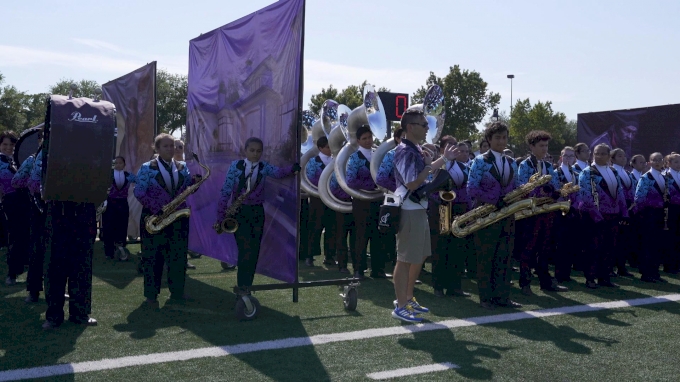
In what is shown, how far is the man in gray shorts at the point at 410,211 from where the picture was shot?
6617 millimetres

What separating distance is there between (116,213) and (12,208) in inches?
99.6

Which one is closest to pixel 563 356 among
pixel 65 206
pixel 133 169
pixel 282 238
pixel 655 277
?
pixel 282 238

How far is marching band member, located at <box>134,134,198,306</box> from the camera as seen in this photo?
7.72 m

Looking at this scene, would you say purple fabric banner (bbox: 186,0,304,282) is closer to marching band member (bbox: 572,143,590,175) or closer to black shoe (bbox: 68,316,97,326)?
black shoe (bbox: 68,316,97,326)

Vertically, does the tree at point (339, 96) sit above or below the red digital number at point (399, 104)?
above

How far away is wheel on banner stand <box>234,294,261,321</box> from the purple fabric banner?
694mm

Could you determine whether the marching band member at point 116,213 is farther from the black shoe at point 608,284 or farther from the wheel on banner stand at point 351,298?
the black shoe at point 608,284

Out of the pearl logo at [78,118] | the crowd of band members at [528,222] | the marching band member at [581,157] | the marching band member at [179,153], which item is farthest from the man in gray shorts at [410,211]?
the marching band member at [581,157]

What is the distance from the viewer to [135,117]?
1290cm

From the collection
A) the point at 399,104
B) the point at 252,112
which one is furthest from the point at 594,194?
the point at 399,104

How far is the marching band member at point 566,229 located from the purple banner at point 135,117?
6.72 meters

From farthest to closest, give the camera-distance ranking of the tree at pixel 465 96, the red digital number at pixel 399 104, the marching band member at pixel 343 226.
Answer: the tree at pixel 465 96
the red digital number at pixel 399 104
the marching band member at pixel 343 226

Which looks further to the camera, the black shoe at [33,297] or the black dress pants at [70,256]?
the black shoe at [33,297]

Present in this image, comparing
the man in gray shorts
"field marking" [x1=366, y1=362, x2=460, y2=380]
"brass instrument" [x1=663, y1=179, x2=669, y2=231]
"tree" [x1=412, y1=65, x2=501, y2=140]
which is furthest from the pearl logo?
"tree" [x1=412, y1=65, x2=501, y2=140]
